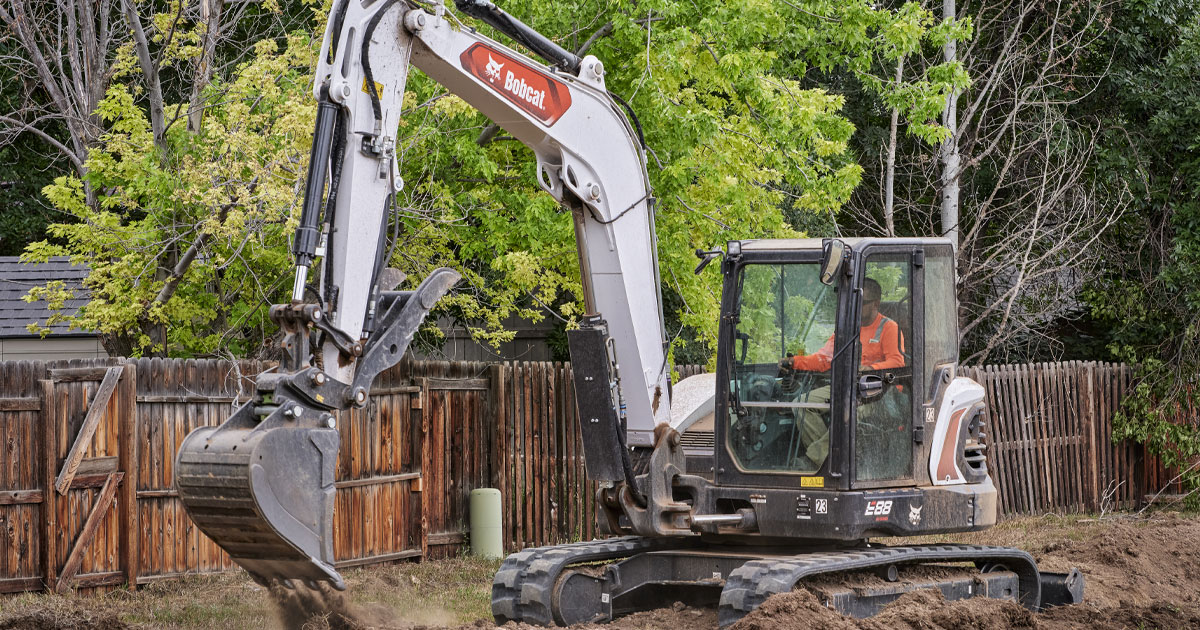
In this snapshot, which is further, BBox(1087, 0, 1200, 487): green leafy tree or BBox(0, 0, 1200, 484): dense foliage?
BBox(1087, 0, 1200, 487): green leafy tree

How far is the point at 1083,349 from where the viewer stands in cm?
2127

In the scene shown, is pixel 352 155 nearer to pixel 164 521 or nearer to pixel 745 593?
pixel 745 593

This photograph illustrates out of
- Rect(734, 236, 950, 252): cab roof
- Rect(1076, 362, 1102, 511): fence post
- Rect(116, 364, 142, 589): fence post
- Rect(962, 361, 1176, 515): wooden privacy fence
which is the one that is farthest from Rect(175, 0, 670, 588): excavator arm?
Rect(1076, 362, 1102, 511): fence post

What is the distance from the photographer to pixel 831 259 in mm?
7781

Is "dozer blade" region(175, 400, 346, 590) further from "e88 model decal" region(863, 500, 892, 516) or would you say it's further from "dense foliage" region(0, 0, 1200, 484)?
"dense foliage" region(0, 0, 1200, 484)

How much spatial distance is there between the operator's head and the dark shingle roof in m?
13.9


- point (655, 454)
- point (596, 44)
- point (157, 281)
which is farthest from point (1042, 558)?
point (157, 281)

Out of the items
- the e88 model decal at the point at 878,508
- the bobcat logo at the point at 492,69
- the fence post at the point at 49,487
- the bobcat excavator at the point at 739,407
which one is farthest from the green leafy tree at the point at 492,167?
the e88 model decal at the point at 878,508

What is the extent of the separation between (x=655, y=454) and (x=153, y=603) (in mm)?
4463

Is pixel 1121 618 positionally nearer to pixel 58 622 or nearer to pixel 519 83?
pixel 519 83

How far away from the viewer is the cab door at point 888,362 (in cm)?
796

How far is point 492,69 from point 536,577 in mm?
3258

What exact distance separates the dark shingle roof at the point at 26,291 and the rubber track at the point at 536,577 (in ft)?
40.6

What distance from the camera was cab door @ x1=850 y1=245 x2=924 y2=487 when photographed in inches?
313
